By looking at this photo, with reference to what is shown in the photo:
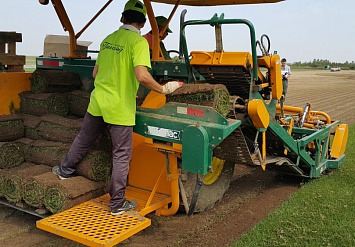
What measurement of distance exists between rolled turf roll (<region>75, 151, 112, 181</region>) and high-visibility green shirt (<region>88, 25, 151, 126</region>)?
1.87 ft

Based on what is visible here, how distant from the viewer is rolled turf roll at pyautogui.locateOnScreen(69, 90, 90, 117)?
4621 millimetres

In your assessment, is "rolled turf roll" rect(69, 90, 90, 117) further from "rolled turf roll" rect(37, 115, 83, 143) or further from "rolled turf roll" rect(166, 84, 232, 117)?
"rolled turf roll" rect(166, 84, 232, 117)

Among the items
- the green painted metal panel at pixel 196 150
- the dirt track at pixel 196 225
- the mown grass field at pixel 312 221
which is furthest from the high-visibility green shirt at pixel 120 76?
the mown grass field at pixel 312 221

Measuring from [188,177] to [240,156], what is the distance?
24.1 inches

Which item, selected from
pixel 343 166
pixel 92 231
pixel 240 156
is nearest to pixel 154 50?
pixel 240 156

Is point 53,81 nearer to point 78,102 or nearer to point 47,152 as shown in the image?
point 78,102

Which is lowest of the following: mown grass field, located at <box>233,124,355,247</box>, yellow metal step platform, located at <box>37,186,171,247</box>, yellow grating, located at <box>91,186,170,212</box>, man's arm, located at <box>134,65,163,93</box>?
mown grass field, located at <box>233,124,355,247</box>

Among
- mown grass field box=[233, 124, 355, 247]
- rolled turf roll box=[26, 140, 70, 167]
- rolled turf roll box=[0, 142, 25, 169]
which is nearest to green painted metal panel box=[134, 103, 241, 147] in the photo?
rolled turf roll box=[26, 140, 70, 167]

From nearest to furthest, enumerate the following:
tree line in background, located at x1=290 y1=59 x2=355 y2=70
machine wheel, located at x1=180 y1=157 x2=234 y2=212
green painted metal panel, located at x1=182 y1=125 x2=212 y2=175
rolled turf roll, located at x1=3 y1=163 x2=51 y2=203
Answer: green painted metal panel, located at x1=182 y1=125 x2=212 y2=175 → rolled turf roll, located at x1=3 y1=163 x2=51 y2=203 → machine wheel, located at x1=180 y1=157 x2=234 y2=212 → tree line in background, located at x1=290 y1=59 x2=355 y2=70

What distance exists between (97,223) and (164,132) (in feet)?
3.18

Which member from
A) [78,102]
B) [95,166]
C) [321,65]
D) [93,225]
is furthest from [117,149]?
[321,65]

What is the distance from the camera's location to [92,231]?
3.06m

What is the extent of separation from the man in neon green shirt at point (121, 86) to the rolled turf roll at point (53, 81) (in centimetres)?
138

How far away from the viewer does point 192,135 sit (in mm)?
3236
